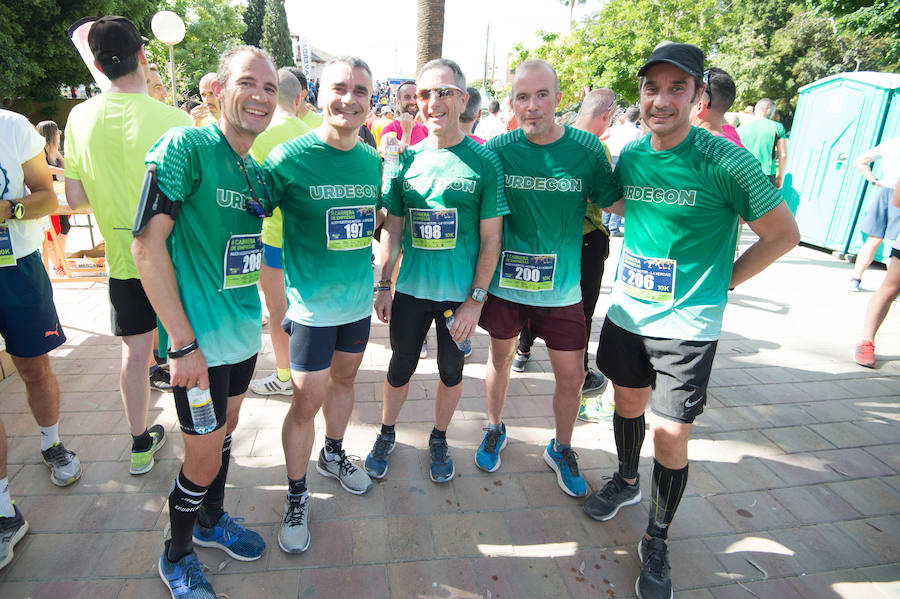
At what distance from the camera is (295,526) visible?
237 cm

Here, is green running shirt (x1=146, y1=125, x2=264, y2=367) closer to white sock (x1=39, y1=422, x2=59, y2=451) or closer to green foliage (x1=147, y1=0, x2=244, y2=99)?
white sock (x1=39, y1=422, x2=59, y2=451)

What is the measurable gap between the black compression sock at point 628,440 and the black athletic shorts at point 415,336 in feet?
2.95

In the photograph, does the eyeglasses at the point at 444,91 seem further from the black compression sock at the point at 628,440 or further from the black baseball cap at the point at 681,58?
the black compression sock at the point at 628,440

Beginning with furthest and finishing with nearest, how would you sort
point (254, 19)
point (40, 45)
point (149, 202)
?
point (254, 19) < point (40, 45) < point (149, 202)

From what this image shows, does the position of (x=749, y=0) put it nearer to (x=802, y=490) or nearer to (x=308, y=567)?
(x=802, y=490)

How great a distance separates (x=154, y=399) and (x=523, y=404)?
2715 millimetres

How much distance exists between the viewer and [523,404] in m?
3.74

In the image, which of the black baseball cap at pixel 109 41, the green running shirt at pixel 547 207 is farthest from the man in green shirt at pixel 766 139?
the black baseball cap at pixel 109 41

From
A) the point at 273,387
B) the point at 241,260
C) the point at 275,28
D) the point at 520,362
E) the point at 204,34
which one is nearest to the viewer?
the point at 241,260

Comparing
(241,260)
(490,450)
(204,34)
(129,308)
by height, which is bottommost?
(490,450)

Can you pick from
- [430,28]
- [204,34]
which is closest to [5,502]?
[430,28]

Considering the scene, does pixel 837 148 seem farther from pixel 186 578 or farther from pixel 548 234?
pixel 186 578

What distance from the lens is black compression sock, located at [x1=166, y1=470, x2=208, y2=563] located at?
200 centimetres

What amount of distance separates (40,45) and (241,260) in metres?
21.6
